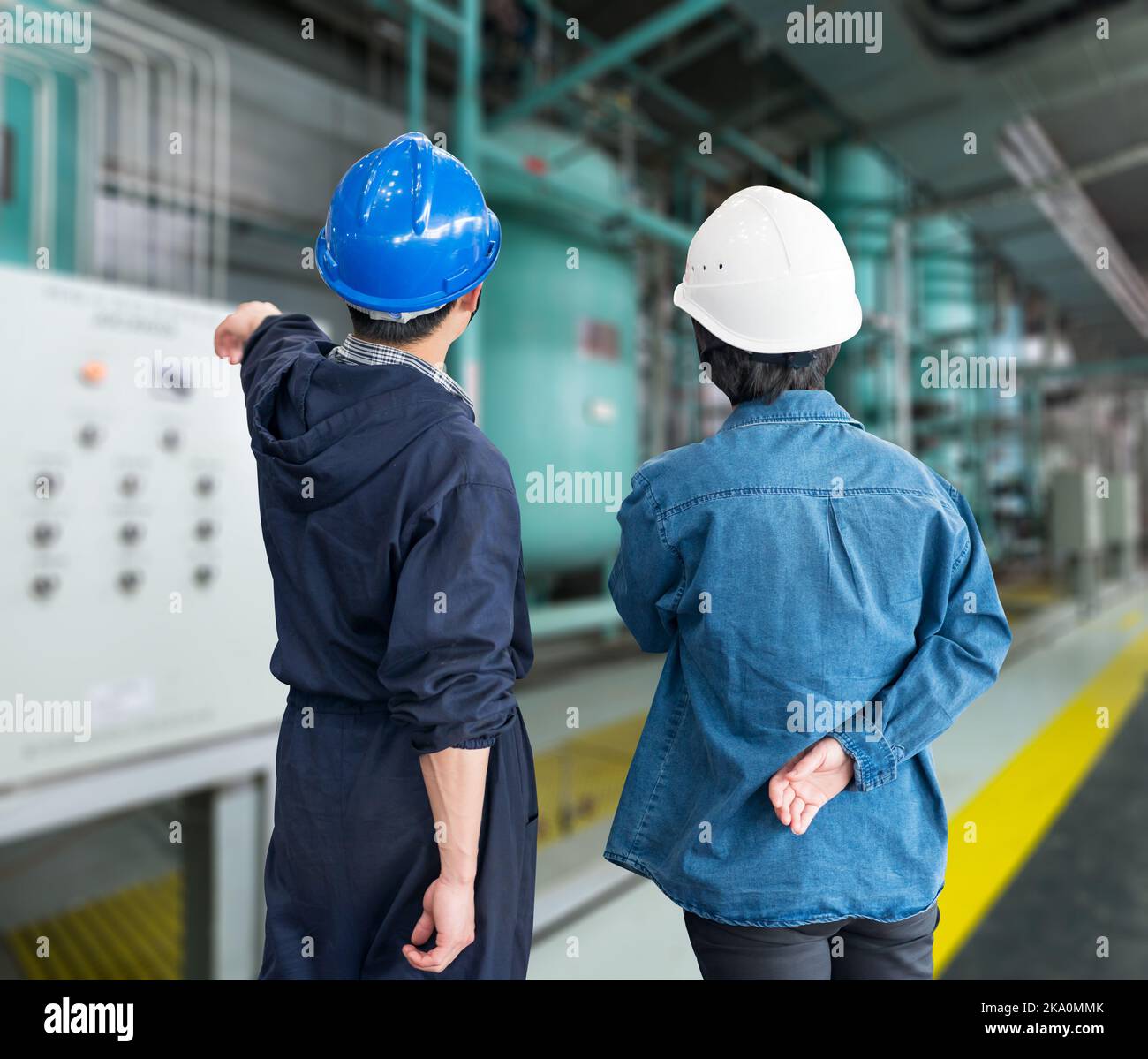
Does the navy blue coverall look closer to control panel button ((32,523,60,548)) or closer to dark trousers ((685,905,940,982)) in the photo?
dark trousers ((685,905,940,982))

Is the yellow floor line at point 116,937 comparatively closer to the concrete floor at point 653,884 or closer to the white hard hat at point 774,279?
the concrete floor at point 653,884

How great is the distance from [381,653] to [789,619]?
31 centimetres

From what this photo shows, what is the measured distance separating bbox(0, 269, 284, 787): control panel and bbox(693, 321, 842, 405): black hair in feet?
3.24

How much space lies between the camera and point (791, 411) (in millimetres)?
547

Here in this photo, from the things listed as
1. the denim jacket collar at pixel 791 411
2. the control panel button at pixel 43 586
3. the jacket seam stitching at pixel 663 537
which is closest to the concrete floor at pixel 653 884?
the jacket seam stitching at pixel 663 537

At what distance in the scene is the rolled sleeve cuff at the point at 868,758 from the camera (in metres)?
0.52

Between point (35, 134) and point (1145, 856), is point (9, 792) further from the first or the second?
point (1145, 856)

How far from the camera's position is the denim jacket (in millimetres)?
516

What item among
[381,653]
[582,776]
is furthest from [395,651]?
[582,776]

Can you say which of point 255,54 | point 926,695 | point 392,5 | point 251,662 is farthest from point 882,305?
point 255,54

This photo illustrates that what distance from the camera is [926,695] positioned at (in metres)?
0.52

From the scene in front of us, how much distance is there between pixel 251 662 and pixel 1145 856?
3287 mm

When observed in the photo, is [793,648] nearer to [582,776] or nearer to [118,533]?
[118,533]

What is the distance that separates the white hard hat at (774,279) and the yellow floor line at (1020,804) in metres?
0.38
